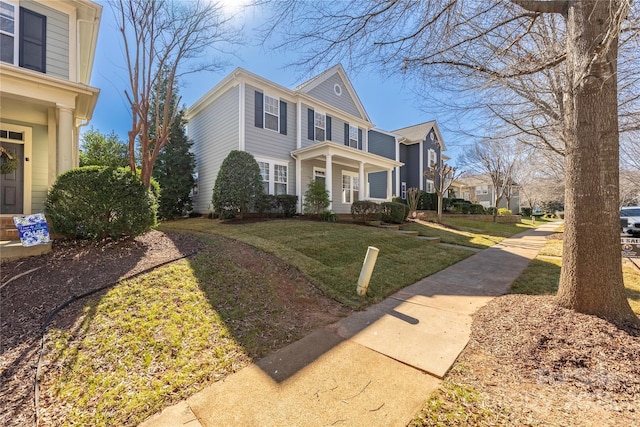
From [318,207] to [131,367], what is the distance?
969 centimetres

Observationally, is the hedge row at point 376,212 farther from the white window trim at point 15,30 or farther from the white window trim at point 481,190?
the white window trim at point 481,190

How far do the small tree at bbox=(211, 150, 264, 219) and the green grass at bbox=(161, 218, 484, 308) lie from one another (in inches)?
74.1

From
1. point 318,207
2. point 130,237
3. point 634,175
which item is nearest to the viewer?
point 130,237

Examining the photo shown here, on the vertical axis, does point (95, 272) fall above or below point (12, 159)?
below

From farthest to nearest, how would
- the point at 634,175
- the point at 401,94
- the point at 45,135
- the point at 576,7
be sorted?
the point at 634,175, the point at 45,135, the point at 401,94, the point at 576,7

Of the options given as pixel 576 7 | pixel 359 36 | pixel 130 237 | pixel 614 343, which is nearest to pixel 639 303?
pixel 614 343

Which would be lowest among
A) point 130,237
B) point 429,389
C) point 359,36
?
point 429,389

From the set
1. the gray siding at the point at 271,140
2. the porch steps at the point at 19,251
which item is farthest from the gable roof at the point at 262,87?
the porch steps at the point at 19,251

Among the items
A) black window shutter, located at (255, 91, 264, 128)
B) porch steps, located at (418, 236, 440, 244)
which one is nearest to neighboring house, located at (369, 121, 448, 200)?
black window shutter, located at (255, 91, 264, 128)

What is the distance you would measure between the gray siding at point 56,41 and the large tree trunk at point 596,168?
1059 centimetres

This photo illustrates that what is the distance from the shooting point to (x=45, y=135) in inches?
309

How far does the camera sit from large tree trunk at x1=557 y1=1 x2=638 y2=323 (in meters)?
2.86

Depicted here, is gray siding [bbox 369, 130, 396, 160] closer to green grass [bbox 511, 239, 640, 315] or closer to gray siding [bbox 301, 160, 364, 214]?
gray siding [bbox 301, 160, 364, 214]

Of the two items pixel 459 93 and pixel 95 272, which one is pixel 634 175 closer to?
pixel 459 93
